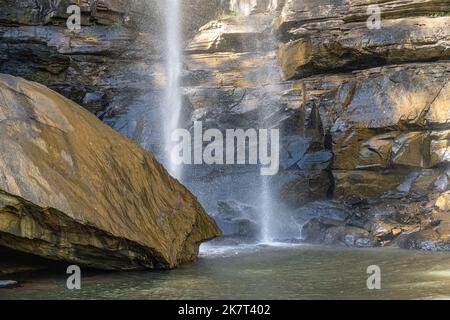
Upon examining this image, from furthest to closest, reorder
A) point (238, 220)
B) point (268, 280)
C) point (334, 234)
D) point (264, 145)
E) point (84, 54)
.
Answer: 1. point (84, 54)
2. point (264, 145)
3. point (238, 220)
4. point (334, 234)
5. point (268, 280)

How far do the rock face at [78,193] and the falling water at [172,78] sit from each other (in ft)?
22.3

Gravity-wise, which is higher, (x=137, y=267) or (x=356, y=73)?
(x=356, y=73)

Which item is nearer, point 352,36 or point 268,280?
point 268,280

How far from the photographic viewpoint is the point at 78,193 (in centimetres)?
629

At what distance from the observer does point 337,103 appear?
46.3 feet

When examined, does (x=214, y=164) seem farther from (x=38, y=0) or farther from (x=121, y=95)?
(x=38, y=0)

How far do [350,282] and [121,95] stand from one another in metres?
11.4

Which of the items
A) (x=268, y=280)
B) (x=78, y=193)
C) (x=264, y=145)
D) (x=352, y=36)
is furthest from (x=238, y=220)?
(x=78, y=193)

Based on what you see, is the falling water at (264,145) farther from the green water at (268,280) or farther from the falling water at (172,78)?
the green water at (268,280)

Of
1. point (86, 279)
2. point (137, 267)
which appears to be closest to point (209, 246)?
point (137, 267)

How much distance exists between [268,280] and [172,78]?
1107 centimetres

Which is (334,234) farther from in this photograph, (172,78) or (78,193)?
(172,78)

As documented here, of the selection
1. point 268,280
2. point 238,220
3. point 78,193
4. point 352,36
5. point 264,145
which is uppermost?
point 352,36
